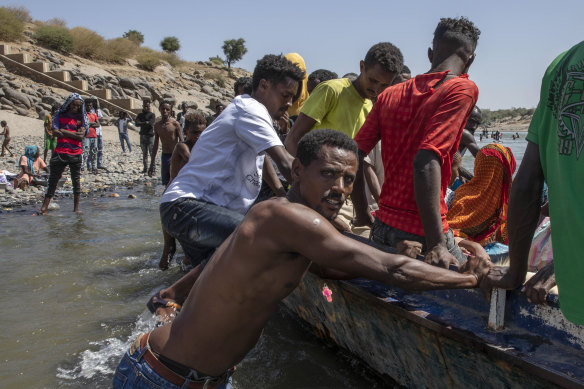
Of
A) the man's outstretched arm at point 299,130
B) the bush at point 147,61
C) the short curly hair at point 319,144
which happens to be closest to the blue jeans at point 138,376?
the short curly hair at point 319,144

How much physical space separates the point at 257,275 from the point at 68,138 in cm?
716

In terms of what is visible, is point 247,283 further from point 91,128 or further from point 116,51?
point 116,51

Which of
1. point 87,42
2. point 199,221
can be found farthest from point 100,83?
point 199,221

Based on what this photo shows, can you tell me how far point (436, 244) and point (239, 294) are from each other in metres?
1.02

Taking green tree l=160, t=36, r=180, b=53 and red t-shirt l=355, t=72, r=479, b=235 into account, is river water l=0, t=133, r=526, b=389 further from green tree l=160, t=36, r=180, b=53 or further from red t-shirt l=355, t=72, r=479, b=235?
green tree l=160, t=36, r=180, b=53

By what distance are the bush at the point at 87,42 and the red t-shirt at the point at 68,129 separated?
24.3 meters

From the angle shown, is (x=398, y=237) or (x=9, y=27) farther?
(x=9, y=27)

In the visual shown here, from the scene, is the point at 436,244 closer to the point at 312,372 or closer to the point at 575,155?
the point at 575,155

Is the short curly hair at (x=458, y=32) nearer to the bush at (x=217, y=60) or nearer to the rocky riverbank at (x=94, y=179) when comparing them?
the rocky riverbank at (x=94, y=179)

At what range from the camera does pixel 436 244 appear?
239 cm

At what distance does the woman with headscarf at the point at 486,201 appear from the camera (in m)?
4.38

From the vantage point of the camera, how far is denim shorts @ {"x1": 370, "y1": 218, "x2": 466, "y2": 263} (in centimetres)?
271

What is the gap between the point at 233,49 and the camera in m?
47.5

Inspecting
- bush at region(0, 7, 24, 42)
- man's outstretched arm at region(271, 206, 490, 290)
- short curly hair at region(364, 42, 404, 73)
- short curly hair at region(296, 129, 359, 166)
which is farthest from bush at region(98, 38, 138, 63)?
man's outstretched arm at region(271, 206, 490, 290)
